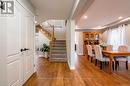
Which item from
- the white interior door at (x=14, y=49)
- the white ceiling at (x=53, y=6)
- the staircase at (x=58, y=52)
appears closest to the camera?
the white interior door at (x=14, y=49)

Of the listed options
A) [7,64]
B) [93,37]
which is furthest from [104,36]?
[7,64]

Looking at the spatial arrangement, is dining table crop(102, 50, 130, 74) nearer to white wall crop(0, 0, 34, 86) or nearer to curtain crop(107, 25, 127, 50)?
curtain crop(107, 25, 127, 50)

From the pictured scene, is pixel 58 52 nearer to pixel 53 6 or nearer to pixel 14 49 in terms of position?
pixel 53 6

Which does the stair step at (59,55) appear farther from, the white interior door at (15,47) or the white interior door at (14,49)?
the white interior door at (14,49)

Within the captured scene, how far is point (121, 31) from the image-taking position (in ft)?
29.3

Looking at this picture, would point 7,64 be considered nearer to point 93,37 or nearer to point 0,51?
point 0,51

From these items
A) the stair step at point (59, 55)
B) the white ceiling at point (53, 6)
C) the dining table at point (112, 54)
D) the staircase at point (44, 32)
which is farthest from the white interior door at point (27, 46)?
the staircase at point (44, 32)

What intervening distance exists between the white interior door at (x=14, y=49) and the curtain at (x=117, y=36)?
671cm

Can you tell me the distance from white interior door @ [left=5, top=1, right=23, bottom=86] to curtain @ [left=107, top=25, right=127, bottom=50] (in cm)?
671

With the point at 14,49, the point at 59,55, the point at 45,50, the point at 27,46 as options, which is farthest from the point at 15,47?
the point at 45,50

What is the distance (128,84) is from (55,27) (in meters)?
7.91

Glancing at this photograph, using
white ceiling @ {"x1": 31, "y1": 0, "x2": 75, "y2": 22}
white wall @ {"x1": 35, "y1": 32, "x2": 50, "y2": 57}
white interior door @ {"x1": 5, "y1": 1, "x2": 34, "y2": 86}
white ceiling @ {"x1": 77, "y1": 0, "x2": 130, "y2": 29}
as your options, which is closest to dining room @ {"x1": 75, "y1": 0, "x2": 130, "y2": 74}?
white ceiling @ {"x1": 77, "y1": 0, "x2": 130, "y2": 29}

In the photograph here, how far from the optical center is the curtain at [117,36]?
872 cm

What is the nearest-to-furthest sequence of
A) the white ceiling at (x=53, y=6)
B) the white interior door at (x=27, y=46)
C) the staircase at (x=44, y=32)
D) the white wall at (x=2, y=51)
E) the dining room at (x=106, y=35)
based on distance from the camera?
the white wall at (x=2, y=51)
the white interior door at (x=27, y=46)
the white ceiling at (x=53, y=6)
the dining room at (x=106, y=35)
the staircase at (x=44, y=32)
